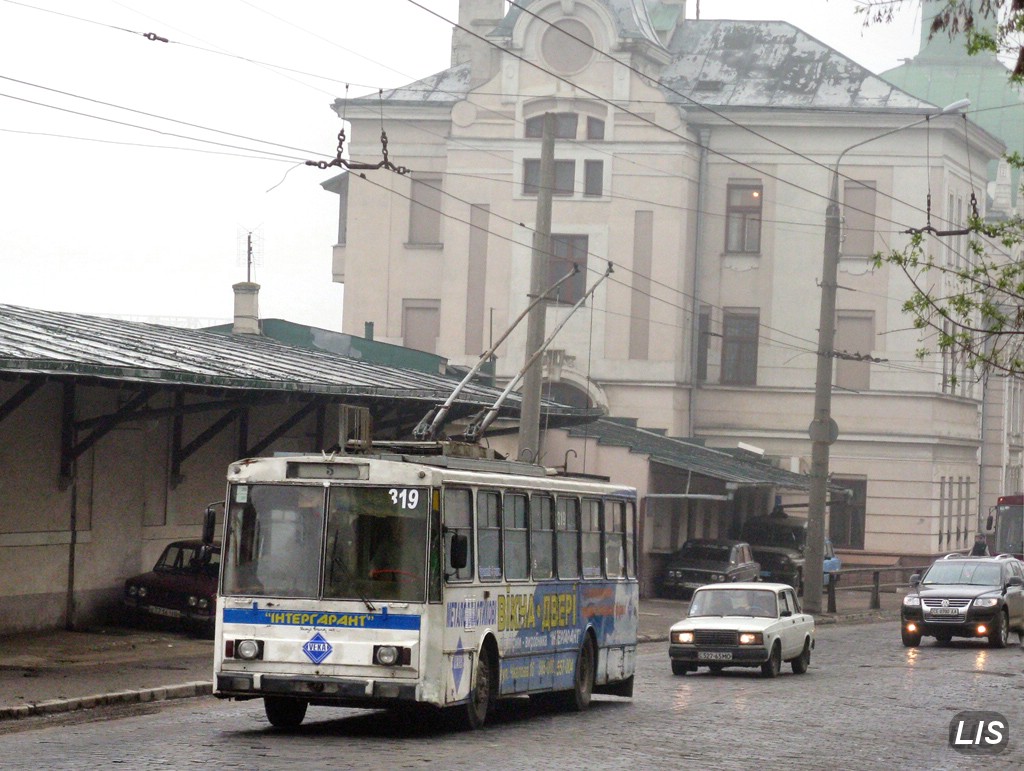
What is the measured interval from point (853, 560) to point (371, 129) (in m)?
22.6

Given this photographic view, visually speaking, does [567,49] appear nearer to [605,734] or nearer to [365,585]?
[605,734]

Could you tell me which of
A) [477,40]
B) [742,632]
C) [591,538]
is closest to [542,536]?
[591,538]

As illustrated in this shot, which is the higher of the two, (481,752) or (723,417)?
(723,417)

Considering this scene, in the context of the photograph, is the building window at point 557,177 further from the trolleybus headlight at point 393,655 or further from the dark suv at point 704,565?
the trolleybus headlight at point 393,655

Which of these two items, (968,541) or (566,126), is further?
(968,541)

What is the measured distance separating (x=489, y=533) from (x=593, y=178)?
42.4 m

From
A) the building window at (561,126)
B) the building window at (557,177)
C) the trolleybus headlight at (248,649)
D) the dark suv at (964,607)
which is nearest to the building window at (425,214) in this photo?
the building window at (557,177)

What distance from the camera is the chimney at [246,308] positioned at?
135ft

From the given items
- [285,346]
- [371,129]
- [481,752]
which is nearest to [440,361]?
[285,346]

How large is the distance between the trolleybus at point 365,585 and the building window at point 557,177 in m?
42.0

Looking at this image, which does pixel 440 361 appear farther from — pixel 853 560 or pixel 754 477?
pixel 853 560

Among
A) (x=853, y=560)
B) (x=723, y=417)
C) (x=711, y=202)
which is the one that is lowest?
(x=853, y=560)

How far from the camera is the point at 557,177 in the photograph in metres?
59.1

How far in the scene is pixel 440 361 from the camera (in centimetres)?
4588
